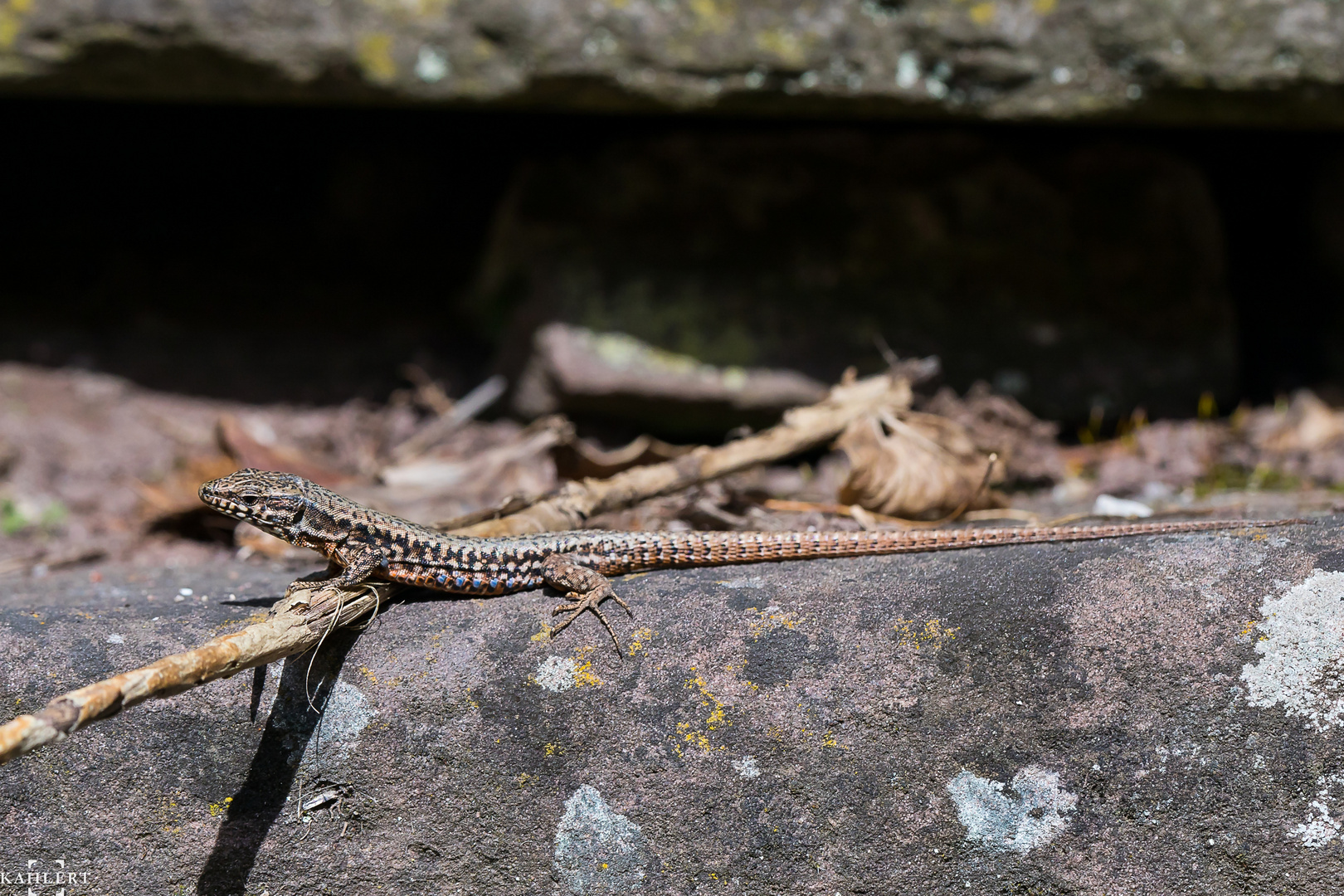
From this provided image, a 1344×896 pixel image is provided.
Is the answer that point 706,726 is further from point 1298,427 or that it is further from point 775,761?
point 1298,427

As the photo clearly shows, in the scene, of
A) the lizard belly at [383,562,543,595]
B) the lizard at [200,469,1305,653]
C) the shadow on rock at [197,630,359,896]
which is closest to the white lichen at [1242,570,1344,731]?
the lizard at [200,469,1305,653]

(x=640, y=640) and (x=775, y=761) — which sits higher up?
(x=640, y=640)

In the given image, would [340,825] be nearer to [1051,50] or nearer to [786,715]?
[786,715]

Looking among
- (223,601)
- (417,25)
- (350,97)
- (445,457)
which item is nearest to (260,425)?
(445,457)

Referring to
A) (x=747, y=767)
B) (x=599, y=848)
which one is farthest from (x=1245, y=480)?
(x=599, y=848)

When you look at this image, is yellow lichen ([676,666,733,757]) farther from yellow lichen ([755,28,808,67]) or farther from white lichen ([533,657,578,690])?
yellow lichen ([755,28,808,67])

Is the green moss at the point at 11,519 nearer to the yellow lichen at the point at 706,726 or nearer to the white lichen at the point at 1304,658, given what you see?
the yellow lichen at the point at 706,726
